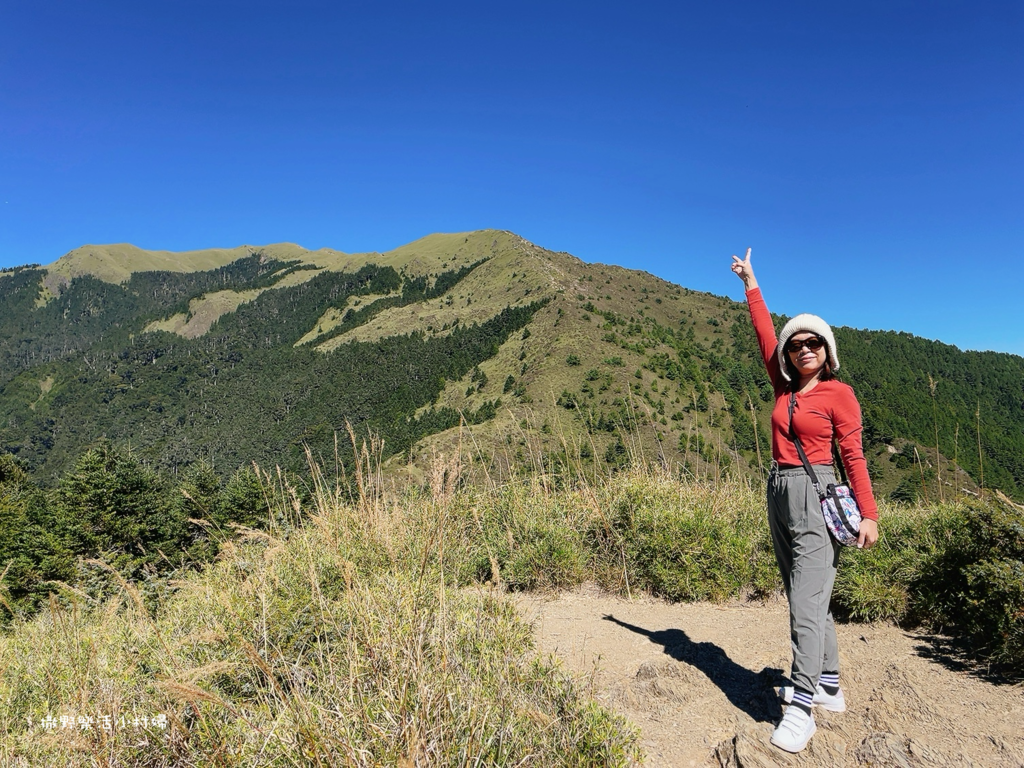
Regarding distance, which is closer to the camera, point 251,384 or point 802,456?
point 802,456

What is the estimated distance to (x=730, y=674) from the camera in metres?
2.80

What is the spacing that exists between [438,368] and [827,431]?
104 m

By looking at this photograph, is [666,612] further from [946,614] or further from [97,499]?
[97,499]

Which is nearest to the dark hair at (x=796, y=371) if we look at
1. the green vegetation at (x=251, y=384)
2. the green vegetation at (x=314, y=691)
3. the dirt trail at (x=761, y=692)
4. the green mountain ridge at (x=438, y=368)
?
the dirt trail at (x=761, y=692)

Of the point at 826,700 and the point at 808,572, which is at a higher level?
the point at 808,572

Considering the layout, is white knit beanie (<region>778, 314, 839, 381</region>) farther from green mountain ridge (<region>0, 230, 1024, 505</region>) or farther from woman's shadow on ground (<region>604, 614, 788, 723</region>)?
green mountain ridge (<region>0, 230, 1024, 505</region>)

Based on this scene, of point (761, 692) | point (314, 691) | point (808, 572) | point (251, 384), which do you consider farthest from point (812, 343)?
point (251, 384)

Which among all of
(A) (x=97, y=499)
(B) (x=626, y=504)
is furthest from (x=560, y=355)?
(B) (x=626, y=504)

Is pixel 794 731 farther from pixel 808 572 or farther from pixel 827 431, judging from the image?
pixel 827 431

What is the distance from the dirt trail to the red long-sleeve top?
0.87 meters

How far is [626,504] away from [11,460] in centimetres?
4877

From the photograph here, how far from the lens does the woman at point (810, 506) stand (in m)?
2.18

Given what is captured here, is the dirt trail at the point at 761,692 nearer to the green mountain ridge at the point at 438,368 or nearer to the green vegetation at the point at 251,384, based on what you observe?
the green mountain ridge at the point at 438,368

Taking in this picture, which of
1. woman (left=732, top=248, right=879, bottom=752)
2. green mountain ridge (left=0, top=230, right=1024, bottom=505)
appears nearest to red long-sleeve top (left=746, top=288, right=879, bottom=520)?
woman (left=732, top=248, right=879, bottom=752)
